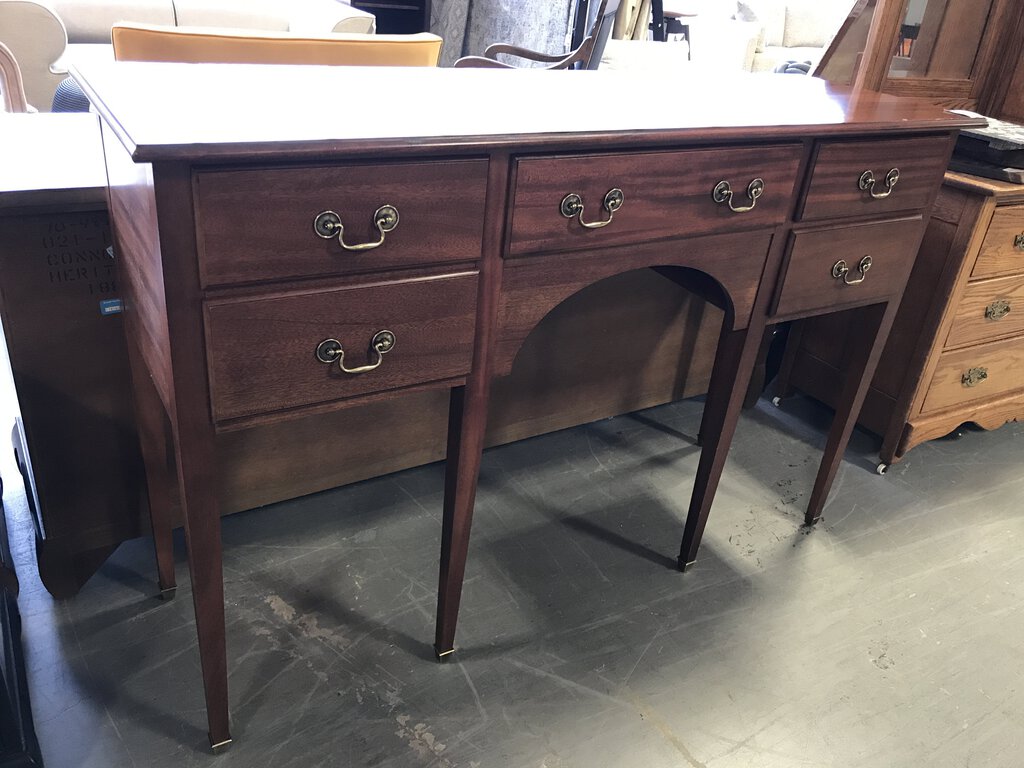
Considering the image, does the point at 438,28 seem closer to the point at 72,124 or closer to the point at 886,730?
the point at 72,124

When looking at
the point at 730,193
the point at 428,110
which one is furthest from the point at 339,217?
the point at 730,193

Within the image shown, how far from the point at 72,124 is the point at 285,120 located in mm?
825

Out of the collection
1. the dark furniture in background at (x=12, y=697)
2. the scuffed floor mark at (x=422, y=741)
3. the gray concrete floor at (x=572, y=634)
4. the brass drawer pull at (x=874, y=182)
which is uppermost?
the brass drawer pull at (x=874, y=182)

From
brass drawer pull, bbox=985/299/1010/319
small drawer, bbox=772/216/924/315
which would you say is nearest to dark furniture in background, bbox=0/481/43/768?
small drawer, bbox=772/216/924/315

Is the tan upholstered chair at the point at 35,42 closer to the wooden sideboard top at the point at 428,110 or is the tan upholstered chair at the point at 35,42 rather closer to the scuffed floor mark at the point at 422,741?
the wooden sideboard top at the point at 428,110

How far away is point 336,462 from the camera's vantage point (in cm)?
177

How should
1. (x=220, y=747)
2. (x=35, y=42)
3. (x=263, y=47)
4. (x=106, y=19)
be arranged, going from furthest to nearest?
(x=106, y=19)
(x=35, y=42)
(x=263, y=47)
(x=220, y=747)

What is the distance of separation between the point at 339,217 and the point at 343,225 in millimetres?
11

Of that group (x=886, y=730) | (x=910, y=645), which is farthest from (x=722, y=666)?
(x=910, y=645)

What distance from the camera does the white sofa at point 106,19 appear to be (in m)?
3.37

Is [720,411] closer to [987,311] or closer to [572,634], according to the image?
[572,634]

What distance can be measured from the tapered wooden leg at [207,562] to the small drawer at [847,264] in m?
0.99

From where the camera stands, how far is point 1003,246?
1973mm

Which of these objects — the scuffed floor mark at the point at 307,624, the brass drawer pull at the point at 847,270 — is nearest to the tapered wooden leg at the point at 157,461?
the scuffed floor mark at the point at 307,624
